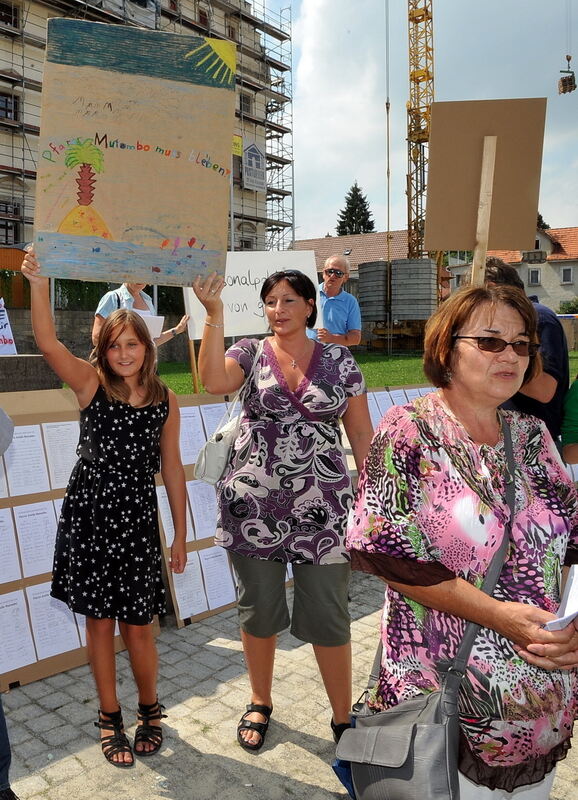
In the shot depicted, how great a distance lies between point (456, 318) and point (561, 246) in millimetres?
66560

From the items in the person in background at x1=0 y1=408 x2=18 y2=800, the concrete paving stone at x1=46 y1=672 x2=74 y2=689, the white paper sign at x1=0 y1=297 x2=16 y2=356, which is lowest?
the concrete paving stone at x1=46 y1=672 x2=74 y2=689

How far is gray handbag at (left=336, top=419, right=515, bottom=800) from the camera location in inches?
63.3

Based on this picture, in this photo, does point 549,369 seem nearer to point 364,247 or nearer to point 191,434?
point 191,434

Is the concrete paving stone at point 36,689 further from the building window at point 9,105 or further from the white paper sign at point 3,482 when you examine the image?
the building window at point 9,105

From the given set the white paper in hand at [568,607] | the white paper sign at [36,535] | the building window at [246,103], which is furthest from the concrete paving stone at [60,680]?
the building window at [246,103]

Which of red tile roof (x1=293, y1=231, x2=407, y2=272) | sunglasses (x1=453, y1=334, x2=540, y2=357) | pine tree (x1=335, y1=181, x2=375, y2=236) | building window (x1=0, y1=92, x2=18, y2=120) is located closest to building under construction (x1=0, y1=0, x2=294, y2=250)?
building window (x1=0, y1=92, x2=18, y2=120)

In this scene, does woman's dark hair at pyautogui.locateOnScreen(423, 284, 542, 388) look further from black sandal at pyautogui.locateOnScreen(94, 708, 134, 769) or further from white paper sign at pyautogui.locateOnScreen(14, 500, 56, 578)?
white paper sign at pyautogui.locateOnScreen(14, 500, 56, 578)

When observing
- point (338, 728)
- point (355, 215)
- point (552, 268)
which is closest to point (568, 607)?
point (338, 728)

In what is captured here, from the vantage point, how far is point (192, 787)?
2740 millimetres

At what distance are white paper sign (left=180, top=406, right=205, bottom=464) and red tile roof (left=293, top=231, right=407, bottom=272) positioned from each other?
4964 centimetres

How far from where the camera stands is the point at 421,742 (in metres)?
1.62

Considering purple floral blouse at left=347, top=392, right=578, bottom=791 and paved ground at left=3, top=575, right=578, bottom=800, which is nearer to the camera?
purple floral blouse at left=347, top=392, right=578, bottom=791

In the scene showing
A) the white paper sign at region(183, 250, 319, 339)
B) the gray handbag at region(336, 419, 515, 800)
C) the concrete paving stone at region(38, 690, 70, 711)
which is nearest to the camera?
the gray handbag at region(336, 419, 515, 800)

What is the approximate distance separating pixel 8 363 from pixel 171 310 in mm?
23543
